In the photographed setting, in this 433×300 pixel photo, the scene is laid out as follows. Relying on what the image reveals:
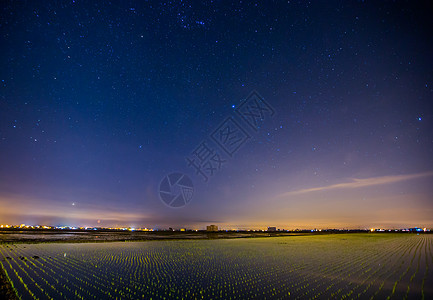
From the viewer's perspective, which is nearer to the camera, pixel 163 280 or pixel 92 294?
pixel 92 294

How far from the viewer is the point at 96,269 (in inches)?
618

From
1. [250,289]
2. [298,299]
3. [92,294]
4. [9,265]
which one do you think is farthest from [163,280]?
A: [9,265]

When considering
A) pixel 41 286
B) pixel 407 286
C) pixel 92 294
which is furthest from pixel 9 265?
pixel 407 286

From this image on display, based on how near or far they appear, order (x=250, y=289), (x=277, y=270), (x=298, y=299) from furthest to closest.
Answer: (x=277, y=270)
(x=250, y=289)
(x=298, y=299)

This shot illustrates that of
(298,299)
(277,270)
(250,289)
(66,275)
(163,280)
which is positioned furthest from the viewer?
(277,270)

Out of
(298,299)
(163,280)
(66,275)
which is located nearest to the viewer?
(298,299)

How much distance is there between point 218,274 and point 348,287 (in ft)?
21.2

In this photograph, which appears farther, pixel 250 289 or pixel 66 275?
pixel 66 275

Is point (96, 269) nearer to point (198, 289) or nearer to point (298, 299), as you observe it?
point (198, 289)

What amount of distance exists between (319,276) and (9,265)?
18308mm

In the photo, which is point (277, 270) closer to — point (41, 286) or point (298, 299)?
point (298, 299)

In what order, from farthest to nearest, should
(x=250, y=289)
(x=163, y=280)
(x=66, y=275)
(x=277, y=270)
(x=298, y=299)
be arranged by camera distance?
(x=277, y=270) < (x=66, y=275) < (x=163, y=280) < (x=250, y=289) < (x=298, y=299)

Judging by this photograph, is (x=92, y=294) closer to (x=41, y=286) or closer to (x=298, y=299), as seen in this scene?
(x=41, y=286)

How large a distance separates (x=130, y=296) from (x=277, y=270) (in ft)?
29.4
